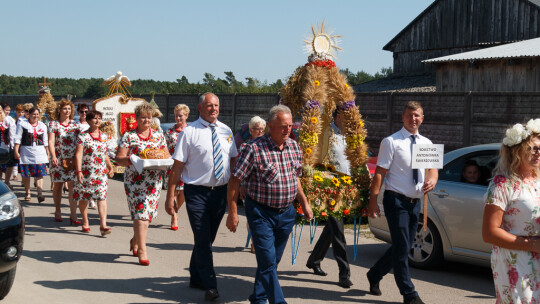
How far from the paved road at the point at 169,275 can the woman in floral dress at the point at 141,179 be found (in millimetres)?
460

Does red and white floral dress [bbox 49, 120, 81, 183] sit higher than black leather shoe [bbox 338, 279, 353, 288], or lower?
higher

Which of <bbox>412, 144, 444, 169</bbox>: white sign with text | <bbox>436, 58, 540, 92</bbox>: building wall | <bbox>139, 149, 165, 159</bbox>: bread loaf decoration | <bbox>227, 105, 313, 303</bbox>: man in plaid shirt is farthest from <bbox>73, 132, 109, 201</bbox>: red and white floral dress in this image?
<bbox>436, 58, 540, 92</bbox>: building wall

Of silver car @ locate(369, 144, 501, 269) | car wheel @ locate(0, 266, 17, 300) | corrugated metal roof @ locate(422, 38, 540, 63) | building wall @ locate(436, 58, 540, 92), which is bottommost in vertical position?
car wheel @ locate(0, 266, 17, 300)

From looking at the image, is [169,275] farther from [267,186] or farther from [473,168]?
[473,168]

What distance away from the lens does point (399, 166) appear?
21.0ft

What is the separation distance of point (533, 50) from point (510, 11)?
1159cm

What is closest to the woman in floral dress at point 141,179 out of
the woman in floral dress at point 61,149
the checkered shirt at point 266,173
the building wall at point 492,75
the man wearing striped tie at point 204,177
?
the man wearing striped tie at point 204,177

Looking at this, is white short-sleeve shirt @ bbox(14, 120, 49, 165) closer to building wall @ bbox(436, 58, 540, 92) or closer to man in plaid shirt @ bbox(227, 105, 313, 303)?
man in plaid shirt @ bbox(227, 105, 313, 303)

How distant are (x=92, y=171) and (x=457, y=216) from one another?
5.44 meters

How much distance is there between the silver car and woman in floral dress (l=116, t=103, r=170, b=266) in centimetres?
327

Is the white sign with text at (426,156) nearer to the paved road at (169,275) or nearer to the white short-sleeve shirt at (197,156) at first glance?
the paved road at (169,275)

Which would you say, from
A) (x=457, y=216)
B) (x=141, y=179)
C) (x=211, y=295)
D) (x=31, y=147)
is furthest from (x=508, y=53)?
(x=211, y=295)

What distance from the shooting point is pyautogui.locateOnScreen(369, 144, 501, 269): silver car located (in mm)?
7395

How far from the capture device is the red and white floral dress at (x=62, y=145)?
11.2 metres
